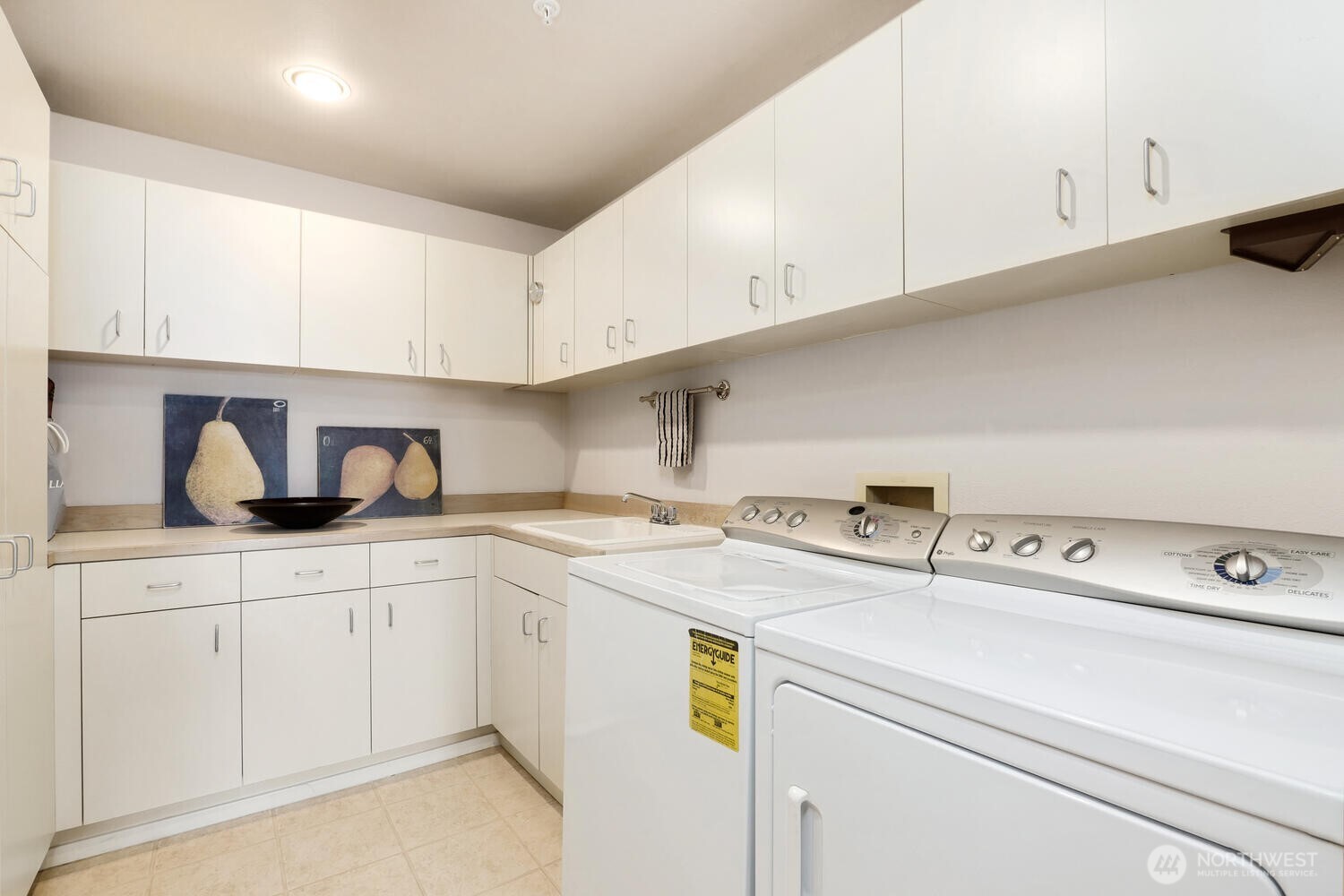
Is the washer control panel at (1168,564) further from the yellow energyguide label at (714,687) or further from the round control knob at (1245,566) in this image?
the yellow energyguide label at (714,687)

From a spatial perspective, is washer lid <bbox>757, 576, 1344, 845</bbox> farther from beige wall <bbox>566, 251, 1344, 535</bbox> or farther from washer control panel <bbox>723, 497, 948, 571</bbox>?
beige wall <bbox>566, 251, 1344, 535</bbox>

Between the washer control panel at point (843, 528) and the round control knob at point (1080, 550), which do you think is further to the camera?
the washer control panel at point (843, 528)

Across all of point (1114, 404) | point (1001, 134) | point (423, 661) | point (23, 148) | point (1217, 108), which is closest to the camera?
point (1217, 108)

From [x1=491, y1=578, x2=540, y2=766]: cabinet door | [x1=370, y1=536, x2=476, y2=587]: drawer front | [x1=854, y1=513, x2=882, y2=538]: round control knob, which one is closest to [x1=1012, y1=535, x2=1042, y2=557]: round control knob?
[x1=854, y1=513, x2=882, y2=538]: round control knob

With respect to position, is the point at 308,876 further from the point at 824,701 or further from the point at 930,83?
the point at 930,83

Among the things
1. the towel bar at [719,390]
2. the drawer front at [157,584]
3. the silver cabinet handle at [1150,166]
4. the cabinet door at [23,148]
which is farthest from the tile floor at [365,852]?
the silver cabinet handle at [1150,166]

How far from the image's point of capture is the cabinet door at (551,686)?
6.79ft

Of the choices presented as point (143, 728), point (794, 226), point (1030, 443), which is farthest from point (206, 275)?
point (1030, 443)

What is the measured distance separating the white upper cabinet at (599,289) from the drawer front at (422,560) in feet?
2.97

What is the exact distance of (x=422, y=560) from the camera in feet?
8.25

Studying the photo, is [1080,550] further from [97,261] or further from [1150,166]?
[97,261]

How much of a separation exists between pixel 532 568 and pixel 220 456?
147cm

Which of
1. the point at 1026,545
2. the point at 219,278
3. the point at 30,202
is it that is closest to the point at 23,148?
the point at 30,202

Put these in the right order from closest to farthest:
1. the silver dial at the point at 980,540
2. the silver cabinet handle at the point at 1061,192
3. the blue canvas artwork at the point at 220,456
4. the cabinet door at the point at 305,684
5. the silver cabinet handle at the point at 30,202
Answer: the silver cabinet handle at the point at 1061,192 < the silver dial at the point at 980,540 < the silver cabinet handle at the point at 30,202 < the cabinet door at the point at 305,684 < the blue canvas artwork at the point at 220,456
